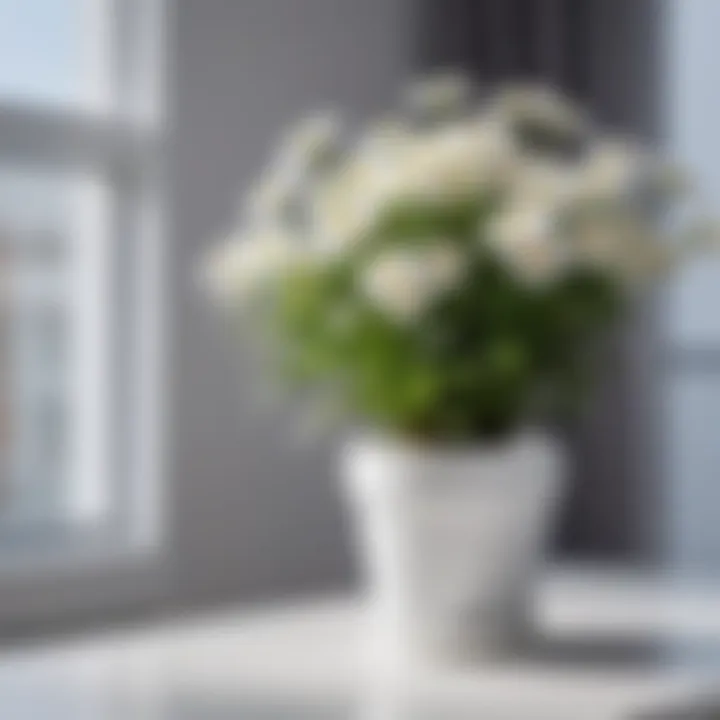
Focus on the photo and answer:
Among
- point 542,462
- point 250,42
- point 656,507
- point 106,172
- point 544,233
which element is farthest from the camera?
point 656,507

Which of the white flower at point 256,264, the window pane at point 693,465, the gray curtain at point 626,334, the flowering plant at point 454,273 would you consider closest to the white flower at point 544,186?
the flowering plant at point 454,273

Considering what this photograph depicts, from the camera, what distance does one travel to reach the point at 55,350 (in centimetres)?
243

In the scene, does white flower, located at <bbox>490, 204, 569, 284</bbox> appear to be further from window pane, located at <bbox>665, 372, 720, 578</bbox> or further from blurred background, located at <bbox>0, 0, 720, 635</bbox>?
window pane, located at <bbox>665, 372, 720, 578</bbox>

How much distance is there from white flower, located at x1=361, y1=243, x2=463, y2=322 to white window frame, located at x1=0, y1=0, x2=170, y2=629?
0.82 meters

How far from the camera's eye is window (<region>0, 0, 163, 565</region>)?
2.37m

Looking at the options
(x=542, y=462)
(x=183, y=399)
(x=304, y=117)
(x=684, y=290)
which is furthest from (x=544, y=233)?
(x=684, y=290)

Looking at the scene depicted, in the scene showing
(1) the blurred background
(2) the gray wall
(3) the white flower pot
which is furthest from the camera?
(2) the gray wall

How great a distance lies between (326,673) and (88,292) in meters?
0.97

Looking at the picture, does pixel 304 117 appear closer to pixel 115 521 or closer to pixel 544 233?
pixel 115 521

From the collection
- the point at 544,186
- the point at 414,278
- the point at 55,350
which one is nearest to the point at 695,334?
the point at 55,350

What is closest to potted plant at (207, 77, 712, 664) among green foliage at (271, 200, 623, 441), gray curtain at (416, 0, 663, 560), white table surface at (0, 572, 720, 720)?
green foliage at (271, 200, 623, 441)

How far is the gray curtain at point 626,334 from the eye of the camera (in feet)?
9.42

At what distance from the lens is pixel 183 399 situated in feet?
7.98

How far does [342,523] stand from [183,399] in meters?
0.44
